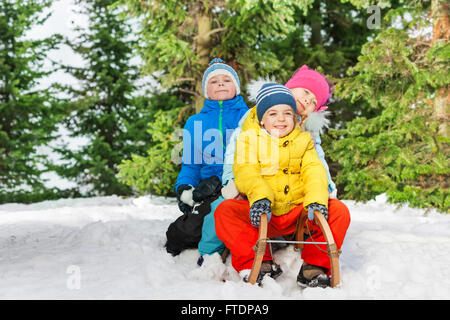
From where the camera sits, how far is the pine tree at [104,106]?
1247 cm

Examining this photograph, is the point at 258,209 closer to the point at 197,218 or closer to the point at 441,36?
the point at 197,218

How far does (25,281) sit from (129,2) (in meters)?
6.05

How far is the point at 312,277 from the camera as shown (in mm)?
2473

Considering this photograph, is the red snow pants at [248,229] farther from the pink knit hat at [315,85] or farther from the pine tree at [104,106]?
the pine tree at [104,106]

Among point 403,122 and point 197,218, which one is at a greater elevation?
point 403,122

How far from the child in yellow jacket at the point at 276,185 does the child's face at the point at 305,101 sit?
372 mm

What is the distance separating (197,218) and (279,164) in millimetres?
894

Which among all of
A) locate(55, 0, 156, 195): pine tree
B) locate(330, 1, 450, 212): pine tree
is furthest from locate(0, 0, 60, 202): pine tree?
locate(330, 1, 450, 212): pine tree

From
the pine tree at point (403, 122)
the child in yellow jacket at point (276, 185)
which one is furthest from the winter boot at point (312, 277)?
the pine tree at point (403, 122)

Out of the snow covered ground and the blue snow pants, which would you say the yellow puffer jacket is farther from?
the snow covered ground

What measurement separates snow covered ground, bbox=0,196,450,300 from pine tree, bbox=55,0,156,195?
318 inches

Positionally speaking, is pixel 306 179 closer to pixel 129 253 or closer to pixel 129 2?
pixel 129 253

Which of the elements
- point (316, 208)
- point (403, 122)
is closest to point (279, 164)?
point (316, 208)
